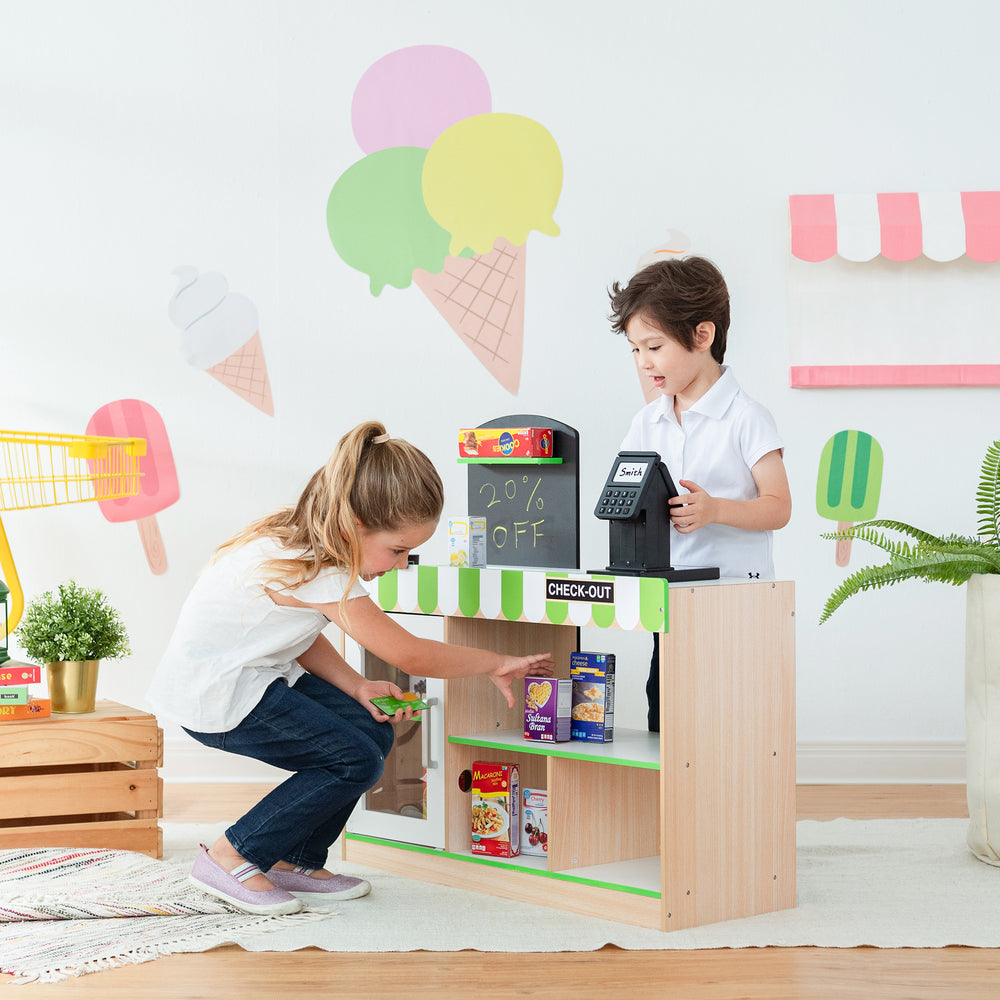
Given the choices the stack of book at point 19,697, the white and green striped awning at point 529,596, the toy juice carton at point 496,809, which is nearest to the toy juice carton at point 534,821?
the toy juice carton at point 496,809

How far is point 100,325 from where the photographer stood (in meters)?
3.41

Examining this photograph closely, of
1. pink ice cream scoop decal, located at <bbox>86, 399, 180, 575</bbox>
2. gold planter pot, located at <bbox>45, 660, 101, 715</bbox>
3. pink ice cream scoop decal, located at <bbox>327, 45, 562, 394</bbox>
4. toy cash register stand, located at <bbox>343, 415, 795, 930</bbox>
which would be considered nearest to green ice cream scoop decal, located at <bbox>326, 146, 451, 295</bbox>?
pink ice cream scoop decal, located at <bbox>327, 45, 562, 394</bbox>

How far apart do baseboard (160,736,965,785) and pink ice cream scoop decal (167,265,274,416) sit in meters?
1.00

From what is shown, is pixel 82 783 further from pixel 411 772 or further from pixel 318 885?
pixel 411 772

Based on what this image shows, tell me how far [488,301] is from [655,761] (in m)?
1.69

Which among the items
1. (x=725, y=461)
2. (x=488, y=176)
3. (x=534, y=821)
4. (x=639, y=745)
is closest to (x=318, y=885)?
(x=534, y=821)

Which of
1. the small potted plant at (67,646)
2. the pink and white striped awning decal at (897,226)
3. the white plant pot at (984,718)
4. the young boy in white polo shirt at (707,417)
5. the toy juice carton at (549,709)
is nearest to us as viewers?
the toy juice carton at (549,709)

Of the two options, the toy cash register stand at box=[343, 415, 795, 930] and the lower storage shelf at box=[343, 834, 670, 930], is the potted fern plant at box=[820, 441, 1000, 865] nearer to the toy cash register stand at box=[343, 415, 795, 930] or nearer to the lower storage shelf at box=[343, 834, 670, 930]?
the toy cash register stand at box=[343, 415, 795, 930]

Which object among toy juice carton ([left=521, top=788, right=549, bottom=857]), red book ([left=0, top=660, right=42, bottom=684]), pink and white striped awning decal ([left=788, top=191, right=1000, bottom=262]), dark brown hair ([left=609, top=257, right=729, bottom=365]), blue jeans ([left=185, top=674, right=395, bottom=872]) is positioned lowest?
toy juice carton ([left=521, top=788, right=549, bottom=857])

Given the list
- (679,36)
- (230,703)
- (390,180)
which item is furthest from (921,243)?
(230,703)

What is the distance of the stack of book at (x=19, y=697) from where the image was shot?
2551 mm

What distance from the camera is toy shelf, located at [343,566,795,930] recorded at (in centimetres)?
208

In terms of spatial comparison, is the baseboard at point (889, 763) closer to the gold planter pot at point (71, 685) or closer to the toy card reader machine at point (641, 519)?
the toy card reader machine at point (641, 519)

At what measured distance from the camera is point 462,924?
214 cm
